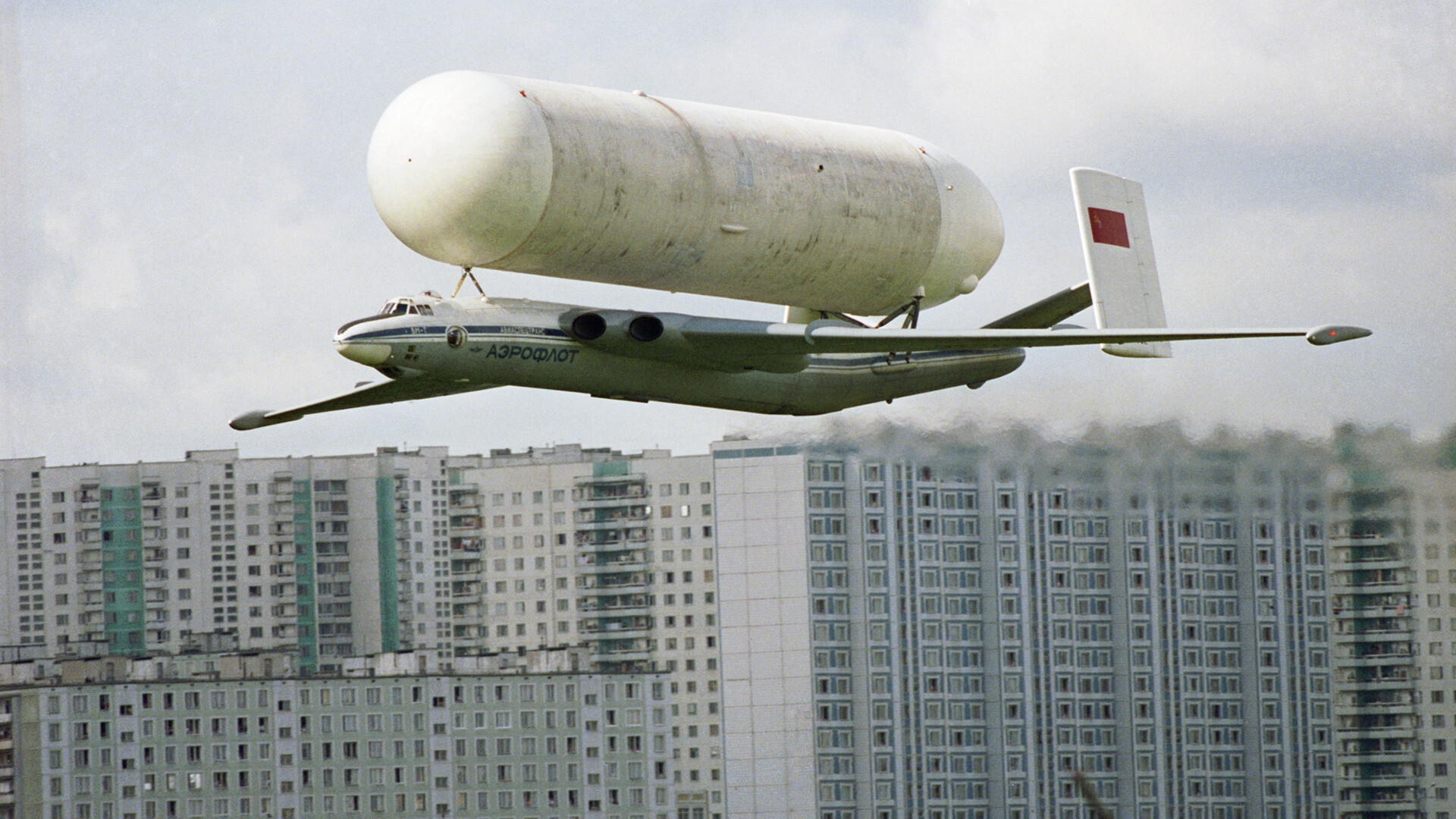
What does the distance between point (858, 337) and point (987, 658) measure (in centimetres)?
5547

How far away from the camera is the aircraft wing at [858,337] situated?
1520 centimetres

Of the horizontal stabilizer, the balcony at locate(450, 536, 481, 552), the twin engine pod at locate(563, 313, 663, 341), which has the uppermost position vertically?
the horizontal stabilizer

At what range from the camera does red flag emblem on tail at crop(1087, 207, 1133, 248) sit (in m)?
18.1

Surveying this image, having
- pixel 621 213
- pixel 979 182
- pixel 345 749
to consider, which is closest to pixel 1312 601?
pixel 345 749

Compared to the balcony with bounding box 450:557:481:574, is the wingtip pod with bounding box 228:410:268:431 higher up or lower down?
higher up

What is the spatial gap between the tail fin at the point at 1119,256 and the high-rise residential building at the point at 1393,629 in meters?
14.1

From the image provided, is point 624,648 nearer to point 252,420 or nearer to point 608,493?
point 608,493

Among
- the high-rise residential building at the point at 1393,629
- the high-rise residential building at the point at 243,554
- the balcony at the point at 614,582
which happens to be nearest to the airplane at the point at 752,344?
the high-rise residential building at the point at 1393,629

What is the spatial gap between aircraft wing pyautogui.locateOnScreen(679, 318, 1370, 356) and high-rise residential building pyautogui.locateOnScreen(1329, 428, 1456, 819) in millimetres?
16903

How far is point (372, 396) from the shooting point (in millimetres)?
17219

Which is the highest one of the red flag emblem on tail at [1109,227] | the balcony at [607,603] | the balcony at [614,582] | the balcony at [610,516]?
the red flag emblem on tail at [1109,227]

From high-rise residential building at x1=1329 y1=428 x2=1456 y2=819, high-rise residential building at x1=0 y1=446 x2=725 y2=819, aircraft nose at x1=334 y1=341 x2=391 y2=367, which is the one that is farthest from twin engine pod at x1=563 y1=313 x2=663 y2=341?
high-rise residential building at x1=0 y1=446 x2=725 y2=819

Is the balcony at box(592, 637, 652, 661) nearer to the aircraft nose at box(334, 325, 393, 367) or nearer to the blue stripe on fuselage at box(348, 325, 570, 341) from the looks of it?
the blue stripe on fuselage at box(348, 325, 570, 341)

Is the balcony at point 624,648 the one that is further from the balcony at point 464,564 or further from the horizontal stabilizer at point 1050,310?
the horizontal stabilizer at point 1050,310
